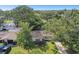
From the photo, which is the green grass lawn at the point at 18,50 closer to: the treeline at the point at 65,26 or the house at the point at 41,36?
the house at the point at 41,36

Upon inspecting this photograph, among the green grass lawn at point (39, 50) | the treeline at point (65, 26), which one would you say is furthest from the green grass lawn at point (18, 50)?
the treeline at point (65, 26)

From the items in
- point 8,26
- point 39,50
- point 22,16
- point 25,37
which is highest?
point 22,16

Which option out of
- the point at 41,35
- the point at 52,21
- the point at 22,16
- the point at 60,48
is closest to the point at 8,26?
the point at 22,16

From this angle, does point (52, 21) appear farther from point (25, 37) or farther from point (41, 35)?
point (25, 37)

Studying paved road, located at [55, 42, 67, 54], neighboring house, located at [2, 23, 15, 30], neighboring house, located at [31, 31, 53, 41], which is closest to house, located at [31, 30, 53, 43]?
neighboring house, located at [31, 31, 53, 41]

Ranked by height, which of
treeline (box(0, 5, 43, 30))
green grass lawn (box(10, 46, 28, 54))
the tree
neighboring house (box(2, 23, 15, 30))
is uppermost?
treeline (box(0, 5, 43, 30))

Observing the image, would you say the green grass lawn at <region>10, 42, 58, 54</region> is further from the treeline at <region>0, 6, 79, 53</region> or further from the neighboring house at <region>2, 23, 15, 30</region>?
the neighboring house at <region>2, 23, 15, 30</region>

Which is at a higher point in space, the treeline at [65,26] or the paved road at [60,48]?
the treeline at [65,26]

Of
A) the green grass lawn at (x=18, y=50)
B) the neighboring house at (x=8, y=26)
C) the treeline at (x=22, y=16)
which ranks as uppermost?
the treeline at (x=22, y=16)

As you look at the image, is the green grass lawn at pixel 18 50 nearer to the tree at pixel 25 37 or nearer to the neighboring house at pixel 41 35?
the tree at pixel 25 37

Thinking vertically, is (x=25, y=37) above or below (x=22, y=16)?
below

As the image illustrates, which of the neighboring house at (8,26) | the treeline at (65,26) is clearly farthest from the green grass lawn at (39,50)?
the neighboring house at (8,26)
